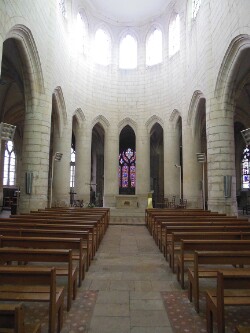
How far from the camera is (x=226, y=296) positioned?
8.95 ft

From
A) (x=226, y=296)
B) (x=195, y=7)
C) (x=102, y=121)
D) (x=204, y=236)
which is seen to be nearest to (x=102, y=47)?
(x=102, y=121)

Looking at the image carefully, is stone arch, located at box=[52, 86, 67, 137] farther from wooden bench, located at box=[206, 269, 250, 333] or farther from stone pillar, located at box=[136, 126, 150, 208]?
wooden bench, located at box=[206, 269, 250, 333]

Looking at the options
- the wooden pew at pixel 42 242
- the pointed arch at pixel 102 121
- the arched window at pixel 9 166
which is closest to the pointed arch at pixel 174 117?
the pointed arch at pixel 102 121

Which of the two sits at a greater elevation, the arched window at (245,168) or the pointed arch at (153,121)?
the pointed arch at (153,121)

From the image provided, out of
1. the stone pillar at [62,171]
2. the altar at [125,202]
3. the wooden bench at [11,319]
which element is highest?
the stone pillar at [62,171]

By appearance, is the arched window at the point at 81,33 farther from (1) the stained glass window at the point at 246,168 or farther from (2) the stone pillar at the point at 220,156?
(1) the stained glass window at the point at 246,168

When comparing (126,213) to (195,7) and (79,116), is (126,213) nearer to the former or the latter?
(79,116)

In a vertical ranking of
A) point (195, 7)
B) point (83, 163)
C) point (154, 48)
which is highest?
point (154, 48)

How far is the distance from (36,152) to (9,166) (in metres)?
14.5

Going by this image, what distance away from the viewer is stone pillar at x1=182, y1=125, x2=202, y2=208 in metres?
16.6

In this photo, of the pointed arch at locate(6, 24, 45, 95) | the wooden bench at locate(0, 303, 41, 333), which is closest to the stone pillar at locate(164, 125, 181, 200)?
the pointed arch at locate(6, 24, 45, 95)

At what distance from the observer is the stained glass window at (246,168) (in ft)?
82.3

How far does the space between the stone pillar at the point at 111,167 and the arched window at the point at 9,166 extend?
9401 mm

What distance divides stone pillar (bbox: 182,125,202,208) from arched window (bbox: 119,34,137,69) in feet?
24.5
